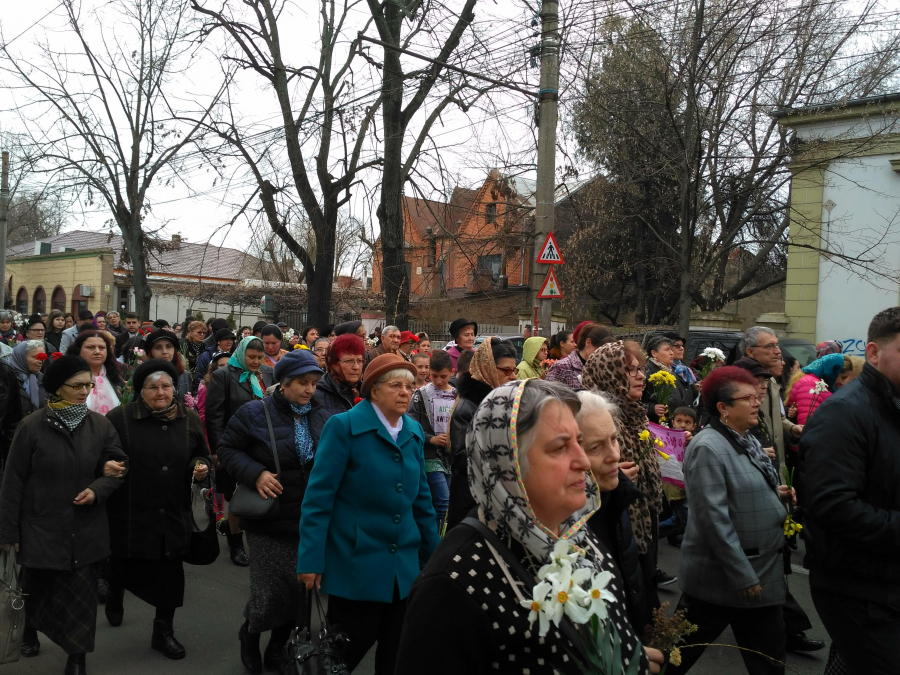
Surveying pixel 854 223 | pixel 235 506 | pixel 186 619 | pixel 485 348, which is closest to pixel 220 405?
pixel 186 619

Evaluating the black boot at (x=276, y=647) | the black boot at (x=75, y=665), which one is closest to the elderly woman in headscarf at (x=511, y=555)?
the black boot at (x=276, y=647)

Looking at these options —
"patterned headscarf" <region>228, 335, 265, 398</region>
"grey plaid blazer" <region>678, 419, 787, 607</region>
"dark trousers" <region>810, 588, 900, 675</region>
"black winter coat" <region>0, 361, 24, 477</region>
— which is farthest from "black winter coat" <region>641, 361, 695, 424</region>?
"black winter coat" <region>0, 361, 24, 477</region>

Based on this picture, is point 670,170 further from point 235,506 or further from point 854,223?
point 235,506

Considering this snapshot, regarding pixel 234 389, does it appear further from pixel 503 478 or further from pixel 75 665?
pixel 503 478

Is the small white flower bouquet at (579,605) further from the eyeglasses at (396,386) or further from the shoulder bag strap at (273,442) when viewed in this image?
the shoulder bag strap at (273,442)

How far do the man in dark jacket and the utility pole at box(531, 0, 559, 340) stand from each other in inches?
263

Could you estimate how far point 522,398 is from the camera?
192 centimetres

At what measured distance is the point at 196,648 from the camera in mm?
4883

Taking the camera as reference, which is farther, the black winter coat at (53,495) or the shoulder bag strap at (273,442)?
the shoulder bag strap at (273,442)

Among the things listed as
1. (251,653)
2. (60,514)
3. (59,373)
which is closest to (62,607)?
(60,514)

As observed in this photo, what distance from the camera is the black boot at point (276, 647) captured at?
452 centimetres

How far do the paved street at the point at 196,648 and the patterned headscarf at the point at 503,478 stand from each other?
130 inches

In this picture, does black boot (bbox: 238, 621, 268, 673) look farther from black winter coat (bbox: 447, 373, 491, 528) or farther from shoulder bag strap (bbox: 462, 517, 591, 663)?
shoulder bag strap (bbox: 462, 517, 591, 663)

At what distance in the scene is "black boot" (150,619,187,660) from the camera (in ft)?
15.5
